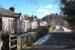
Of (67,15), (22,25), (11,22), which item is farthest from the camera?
(22,25)

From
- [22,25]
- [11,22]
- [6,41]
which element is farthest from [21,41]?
[22,25]

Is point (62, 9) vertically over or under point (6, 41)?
over

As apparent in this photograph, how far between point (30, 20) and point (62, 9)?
1623 cm

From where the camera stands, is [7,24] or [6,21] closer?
[6,21]

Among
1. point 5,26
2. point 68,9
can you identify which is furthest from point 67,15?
point 5,26

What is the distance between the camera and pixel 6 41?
15055 mm

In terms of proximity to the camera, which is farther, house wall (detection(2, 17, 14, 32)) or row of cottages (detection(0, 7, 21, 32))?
house wall (detection(2, 17, 14, 32))

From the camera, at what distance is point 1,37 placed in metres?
14.9

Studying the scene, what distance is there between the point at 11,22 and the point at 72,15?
9.27 metres

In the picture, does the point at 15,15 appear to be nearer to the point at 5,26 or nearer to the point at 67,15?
the point at 5,26

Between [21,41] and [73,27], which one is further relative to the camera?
[73,27]

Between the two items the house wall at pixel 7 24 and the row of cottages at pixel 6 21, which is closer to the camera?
the row of cottages at pixel 6 21

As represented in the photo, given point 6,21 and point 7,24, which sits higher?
point 6,21

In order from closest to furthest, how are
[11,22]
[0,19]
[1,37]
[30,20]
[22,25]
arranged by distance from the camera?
[1,37] < [0,19] < [11,22] < [22,25] < [30,20]
